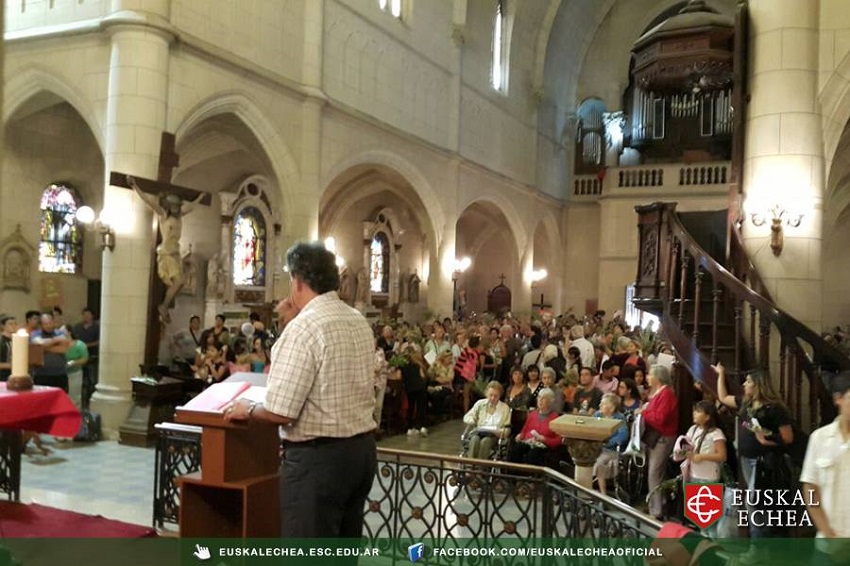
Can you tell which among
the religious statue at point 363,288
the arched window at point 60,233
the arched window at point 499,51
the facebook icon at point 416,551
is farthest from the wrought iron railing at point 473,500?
the arched window at point 499,51

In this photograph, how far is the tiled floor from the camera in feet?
19.4

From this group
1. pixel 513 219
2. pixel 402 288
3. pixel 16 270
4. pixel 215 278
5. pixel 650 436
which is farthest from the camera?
pixel 513 219

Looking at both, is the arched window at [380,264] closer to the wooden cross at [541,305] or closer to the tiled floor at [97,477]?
the wooden cross at [541,305]

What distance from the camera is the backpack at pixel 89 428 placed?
892cm

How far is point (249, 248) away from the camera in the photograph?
1562 cm

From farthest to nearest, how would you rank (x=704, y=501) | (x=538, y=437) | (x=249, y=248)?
1. (x=249, y=248)
2. (x=538, y=437)
3. (x=704, y=501)

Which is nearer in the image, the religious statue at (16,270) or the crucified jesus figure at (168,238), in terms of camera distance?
the crucified jesus figure at (168,238)

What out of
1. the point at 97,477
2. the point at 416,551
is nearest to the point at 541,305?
the point at 97,477

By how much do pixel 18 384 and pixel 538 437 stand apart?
4.88 metres

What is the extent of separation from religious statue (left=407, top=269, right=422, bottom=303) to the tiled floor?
1124cm

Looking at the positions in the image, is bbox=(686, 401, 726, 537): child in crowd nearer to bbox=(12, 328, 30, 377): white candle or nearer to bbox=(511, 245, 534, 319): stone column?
bbox=(12, 328, 30, 377): white candle

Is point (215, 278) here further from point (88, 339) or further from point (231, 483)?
point (231, 483)

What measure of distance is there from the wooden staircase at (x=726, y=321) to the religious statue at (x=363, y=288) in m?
11.3

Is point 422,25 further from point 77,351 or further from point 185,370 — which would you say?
point 77,351
